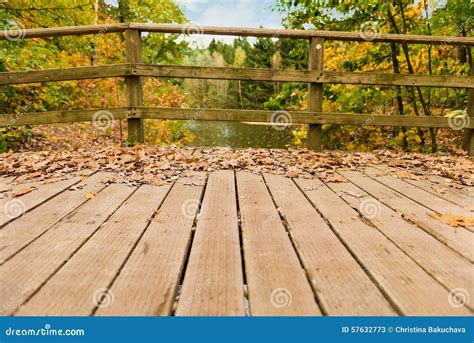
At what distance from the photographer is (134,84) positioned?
466cm

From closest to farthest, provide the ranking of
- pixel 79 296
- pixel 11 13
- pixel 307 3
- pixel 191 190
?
1. pixel 79 296
2. pixel 191 190
3. pixel 307 3
4. pixel 11 13

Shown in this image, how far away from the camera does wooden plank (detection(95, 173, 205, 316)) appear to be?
1.31 meters

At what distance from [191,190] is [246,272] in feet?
4.69

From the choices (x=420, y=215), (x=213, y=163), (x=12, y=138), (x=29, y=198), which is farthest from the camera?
(x=12, y=138)

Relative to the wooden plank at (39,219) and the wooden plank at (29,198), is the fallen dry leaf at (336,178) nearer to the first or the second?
the wooden plank at (39,219)

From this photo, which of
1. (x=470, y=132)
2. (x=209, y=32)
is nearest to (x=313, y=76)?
(x=209, y=32)

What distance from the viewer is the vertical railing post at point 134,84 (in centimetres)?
458

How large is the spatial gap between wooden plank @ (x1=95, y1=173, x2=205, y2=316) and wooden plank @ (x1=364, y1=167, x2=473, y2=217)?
173cm

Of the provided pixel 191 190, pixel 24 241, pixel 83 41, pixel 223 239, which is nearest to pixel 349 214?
pixel 223 239

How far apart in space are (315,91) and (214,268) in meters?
3.68

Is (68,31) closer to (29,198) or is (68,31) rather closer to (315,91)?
(29,198)

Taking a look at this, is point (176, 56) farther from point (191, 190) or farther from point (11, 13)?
point (191, 190)

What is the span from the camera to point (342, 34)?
183 inches

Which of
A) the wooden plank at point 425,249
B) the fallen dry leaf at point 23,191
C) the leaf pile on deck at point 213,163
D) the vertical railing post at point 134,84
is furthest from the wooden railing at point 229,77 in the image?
the wooden plank at point 425,249
